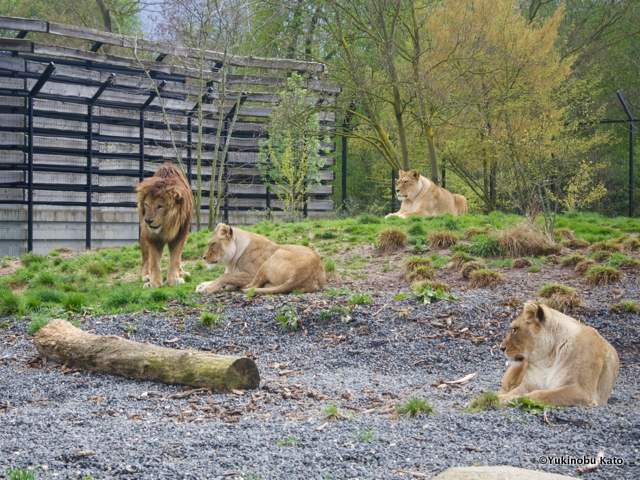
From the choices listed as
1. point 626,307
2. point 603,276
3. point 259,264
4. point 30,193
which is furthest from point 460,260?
point 30,193

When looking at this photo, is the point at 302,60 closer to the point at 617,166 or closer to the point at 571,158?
the point at 571,158

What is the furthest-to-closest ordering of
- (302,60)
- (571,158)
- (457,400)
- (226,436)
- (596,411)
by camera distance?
1. (302,60)
2. (571,158)
3. (457,400)
4. (596,411)
5. (226,436)

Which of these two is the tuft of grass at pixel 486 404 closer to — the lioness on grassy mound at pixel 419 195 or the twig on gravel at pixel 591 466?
the twig on gravel at pixel 591 466

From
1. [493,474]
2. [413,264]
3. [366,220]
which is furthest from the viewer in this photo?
[366,220]

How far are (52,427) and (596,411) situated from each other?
430cm

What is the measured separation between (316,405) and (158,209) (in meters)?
5.89

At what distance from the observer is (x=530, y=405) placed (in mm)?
5898

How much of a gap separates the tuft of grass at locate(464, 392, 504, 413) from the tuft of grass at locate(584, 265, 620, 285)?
4.81 metres

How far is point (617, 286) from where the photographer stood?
32.6 ft

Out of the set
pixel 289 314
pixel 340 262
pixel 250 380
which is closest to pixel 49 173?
pixel 340 262

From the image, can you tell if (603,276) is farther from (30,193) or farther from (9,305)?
(30,193)

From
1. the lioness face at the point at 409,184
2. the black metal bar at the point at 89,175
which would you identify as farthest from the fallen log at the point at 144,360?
the lioness face at the point at 409,184

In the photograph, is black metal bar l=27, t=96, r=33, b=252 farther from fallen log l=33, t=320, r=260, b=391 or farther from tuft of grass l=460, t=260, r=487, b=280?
tuft of grass l=460, t=260, r=487, b=280

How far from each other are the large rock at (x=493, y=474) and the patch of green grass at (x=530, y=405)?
1.96 meters
